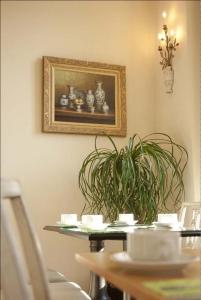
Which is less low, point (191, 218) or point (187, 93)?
point (187, 93)

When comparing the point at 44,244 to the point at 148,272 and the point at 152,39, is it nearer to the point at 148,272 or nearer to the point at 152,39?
the point at 152,39

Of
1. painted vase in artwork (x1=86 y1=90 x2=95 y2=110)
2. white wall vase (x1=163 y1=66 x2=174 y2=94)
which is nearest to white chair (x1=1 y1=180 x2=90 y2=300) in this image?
painted vase in artwork (x1=86 y1=90 x2=95 y2=110)

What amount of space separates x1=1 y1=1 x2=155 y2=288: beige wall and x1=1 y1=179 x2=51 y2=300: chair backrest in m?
2.02

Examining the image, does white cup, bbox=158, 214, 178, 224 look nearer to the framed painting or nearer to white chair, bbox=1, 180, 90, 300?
white chair, bbox=1, 180, 90, 300

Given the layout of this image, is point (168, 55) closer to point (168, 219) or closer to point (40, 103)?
point (40, 103)

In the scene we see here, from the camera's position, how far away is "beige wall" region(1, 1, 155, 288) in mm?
3244

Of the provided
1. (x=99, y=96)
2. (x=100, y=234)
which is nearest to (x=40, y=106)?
(x=99, y=96)

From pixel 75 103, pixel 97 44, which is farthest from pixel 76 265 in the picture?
pixel 97 44

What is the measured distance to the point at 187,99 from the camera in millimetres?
3275

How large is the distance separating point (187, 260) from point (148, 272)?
3.6 inches

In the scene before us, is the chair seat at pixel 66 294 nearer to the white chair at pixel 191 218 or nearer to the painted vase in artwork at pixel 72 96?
the white chair at pixel 191 218

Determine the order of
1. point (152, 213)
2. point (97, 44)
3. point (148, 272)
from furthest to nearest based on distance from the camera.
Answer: point (97, 44)
point (152, 213)
point (148, 272)

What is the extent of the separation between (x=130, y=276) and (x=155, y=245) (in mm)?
89

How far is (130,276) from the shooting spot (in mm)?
762
